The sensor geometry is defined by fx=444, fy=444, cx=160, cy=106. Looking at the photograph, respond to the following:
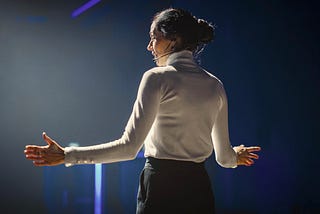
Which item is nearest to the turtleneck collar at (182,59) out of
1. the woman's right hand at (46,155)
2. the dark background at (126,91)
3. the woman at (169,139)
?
the woman at (169,139)

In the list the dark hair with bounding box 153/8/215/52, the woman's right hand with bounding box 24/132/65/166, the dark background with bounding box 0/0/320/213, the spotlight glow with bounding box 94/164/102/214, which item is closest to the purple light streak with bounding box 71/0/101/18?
the dark background with bounding box 0/0/320/213

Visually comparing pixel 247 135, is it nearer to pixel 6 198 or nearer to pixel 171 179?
pixel 6 198

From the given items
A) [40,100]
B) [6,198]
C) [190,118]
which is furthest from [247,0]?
[190,118]

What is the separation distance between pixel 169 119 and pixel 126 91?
2103 millimetres

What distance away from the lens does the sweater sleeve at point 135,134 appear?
1057 mm

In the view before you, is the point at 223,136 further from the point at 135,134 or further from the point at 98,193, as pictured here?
the point at 98,193

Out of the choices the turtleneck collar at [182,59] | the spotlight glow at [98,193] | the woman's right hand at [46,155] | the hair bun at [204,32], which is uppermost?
the hair bun at [204,32]

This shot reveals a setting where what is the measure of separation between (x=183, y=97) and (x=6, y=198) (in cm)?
226

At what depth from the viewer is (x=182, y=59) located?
3.79ft

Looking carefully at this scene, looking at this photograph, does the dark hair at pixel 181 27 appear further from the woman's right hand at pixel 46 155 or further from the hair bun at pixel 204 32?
the woman's right hand at pixel 46 155

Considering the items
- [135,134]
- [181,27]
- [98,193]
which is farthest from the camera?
[98,193]

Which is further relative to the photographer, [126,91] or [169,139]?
[126,91]

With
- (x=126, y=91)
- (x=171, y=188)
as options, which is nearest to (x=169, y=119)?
(x=171, y=188)

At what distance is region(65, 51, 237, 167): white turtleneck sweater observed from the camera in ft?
3.49
